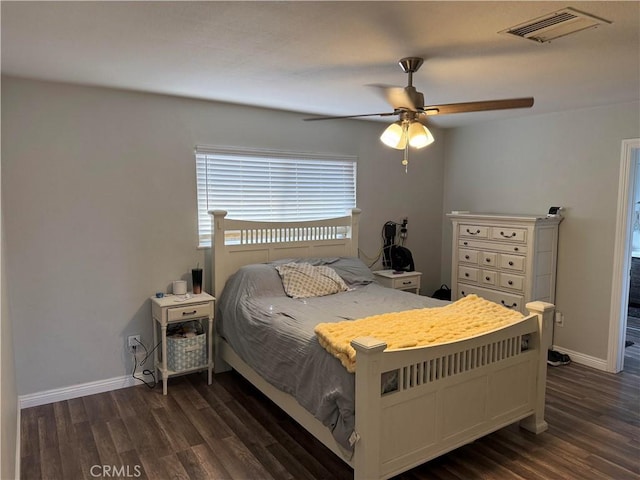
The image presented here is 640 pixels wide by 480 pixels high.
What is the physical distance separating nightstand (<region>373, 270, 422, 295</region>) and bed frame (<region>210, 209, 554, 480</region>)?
72.7 inches

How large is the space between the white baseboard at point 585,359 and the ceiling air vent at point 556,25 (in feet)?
10.3

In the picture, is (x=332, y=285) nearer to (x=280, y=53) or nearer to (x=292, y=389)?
(x=292, y=389)

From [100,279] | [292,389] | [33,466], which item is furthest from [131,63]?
[33,466]

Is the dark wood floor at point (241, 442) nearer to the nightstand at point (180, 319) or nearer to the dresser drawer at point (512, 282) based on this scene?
the nightstand at point (180, 319)

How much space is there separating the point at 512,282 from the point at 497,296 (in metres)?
0.23

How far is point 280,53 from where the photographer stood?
2.53 meters

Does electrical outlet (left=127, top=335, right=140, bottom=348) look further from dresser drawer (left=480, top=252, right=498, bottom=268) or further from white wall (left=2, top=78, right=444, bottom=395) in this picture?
dresser drawer (left=480, top=252, right=498, bottom=268)

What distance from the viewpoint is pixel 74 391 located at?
11.4 feet

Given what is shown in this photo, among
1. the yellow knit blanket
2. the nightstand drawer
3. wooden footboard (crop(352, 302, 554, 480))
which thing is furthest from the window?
wooden footboard (crop(352, 302, 554, 480))

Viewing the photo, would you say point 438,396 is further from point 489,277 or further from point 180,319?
point 489,277

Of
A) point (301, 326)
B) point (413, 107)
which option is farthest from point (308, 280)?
point (413, 107)

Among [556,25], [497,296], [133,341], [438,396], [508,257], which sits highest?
[556,25]

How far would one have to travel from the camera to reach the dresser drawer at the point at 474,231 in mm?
4496

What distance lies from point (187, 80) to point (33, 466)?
2596mm
